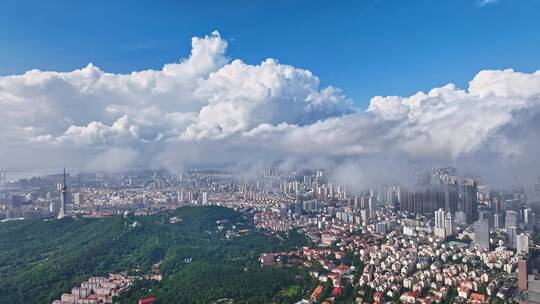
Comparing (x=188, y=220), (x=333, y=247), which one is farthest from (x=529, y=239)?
(x=188, y=220)

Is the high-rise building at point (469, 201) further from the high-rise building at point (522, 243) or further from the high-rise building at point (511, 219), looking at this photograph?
the high-rise building at point (522, 243)

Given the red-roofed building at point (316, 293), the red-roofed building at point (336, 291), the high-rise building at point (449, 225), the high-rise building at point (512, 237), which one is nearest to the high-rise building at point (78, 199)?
the red-roofed building at point (316, 293)

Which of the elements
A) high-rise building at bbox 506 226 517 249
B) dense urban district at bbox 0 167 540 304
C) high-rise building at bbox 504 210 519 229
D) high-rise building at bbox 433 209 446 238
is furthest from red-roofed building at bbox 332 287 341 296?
high-rise building at bbox 504 210 519 229

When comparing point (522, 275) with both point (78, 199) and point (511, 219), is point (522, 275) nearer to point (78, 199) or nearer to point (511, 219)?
point (511, 219)

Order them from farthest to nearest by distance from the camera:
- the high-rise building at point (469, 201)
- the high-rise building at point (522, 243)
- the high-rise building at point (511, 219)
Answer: the high-rise building at point (469, 201) → the high-rise building at point (511, 219) → the high-rise building at point (522, 243)

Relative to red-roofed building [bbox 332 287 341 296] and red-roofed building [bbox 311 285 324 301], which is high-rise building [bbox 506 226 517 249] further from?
red-roofed building [bbox 311 285 324 301]

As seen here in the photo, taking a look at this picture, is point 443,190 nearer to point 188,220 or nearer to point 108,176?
point 188,220
